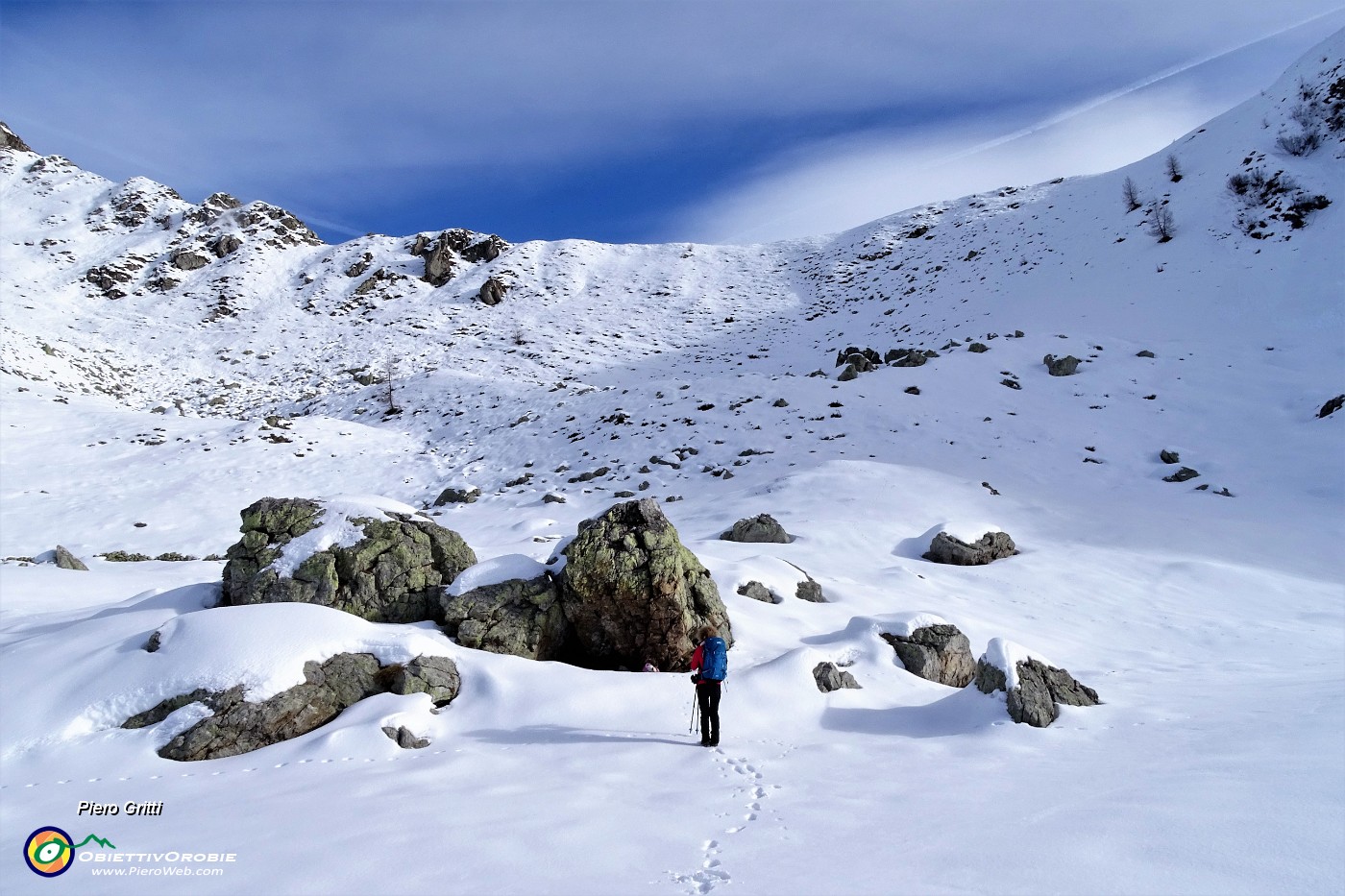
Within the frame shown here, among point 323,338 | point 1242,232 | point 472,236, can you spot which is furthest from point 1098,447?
point 472,236

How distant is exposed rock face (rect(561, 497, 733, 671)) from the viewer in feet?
29.8

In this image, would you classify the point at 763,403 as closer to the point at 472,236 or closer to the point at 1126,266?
the point at 1126,266

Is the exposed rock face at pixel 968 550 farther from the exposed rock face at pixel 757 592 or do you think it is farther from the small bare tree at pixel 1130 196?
the small bare tree at pixel 1130 196

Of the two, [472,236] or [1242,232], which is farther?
[472,236]

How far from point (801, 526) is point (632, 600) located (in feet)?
29.3

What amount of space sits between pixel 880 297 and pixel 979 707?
5024 centimetres

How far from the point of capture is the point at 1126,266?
37.2 meters

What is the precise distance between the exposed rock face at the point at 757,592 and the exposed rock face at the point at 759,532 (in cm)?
402

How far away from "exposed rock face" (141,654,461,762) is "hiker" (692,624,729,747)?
3.07 m

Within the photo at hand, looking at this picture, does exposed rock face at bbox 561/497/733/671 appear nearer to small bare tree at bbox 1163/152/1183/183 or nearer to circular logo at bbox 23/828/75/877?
circular logo at bbox 23/828/75/877

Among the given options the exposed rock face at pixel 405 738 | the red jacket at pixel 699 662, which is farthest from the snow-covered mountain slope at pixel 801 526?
the red jacket at pixel 699 662

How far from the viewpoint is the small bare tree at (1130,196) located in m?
43.1

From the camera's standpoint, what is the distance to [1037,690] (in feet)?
25.0

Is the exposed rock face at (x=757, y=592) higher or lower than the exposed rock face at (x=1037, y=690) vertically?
higher
